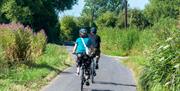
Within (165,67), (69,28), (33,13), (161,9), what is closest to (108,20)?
(161,9)

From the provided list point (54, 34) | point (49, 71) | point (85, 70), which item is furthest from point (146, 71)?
point (54, 34)

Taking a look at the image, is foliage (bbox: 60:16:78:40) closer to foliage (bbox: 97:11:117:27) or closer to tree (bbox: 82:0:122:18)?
foliage (bbox: 97:11:117:27)

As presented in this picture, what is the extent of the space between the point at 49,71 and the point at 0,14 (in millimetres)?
48845

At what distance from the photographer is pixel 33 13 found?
68125 mm

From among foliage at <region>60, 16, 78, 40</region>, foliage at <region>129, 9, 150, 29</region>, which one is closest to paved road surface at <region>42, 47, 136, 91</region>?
foliage at <region>60, 16, 78, 40</region>

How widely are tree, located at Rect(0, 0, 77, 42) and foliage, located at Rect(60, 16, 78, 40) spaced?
1637 cm

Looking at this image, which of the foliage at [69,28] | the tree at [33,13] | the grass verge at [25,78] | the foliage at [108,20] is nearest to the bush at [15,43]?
the grass verge at [25,78]

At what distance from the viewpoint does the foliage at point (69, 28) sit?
95.4 m

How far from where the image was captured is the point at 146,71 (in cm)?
1402

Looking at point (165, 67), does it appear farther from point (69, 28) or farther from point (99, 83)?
point (69, 28)

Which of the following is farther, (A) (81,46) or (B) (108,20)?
(B) (108,20)

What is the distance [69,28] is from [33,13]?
27347mm

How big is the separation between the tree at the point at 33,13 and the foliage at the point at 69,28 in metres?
16.4

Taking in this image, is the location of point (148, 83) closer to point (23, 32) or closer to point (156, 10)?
point (23, 32)
